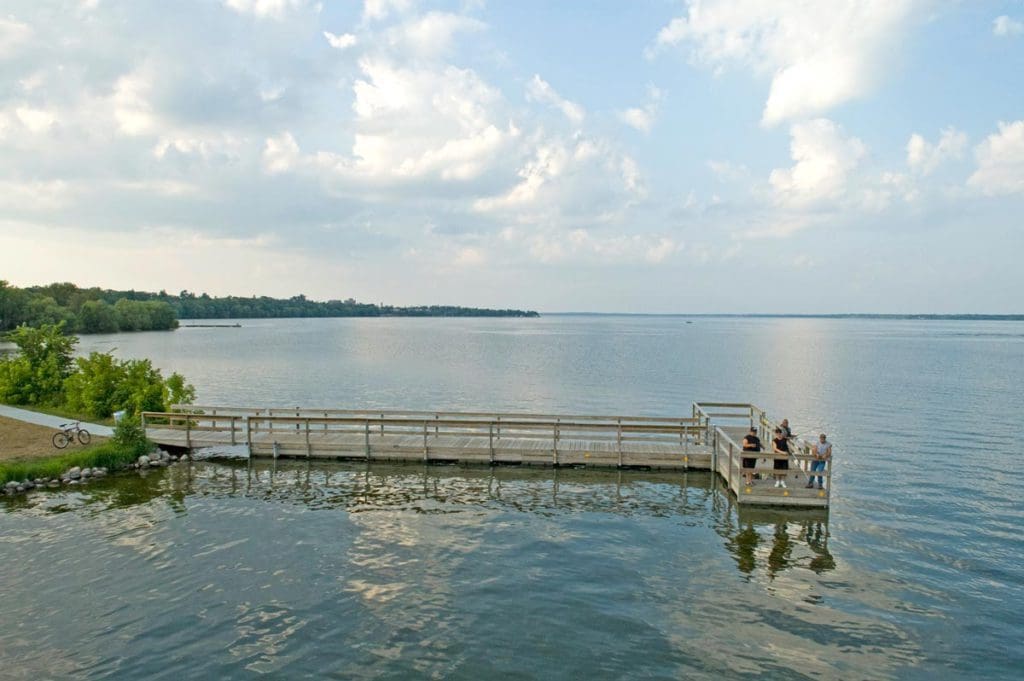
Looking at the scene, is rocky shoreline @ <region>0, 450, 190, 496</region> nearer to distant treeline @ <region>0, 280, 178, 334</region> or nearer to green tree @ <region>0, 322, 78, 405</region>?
green tree @ <region>0, 322, 78, 405</region>

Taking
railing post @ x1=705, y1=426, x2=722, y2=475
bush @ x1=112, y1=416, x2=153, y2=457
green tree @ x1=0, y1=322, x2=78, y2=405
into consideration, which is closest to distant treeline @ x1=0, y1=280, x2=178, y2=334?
green tree @ x1=0, y1=322, x2=78, y2=405

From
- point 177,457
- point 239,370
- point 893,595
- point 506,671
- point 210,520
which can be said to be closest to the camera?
point 506,671

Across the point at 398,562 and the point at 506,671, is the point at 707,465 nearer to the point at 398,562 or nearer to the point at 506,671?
the point at 398,562

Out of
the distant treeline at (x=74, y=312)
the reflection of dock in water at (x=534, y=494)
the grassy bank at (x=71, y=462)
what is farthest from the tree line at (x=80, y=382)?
the distant treeline at (x=74, y=312)

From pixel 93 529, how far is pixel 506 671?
12.4 meters

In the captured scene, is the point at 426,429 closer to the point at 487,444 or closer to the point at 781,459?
the point at 487,444

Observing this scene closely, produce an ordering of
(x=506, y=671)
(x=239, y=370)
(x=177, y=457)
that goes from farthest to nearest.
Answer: (x=239, y=370), (x=177, y=457), (x=506, y=671)

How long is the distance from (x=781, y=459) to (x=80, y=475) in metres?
22.5

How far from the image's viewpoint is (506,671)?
406 inches

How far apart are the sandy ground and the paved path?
45 centimetres

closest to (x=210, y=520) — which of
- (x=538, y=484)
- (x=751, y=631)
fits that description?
(x=538, y=484)

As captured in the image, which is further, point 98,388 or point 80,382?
point 80,382

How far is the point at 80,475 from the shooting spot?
21.0 meters

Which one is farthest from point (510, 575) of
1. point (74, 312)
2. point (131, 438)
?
point (74, 312)
